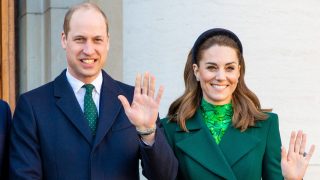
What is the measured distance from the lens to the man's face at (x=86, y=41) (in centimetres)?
422

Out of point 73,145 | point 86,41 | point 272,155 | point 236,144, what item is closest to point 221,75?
point 236,144

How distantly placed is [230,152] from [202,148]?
15 cm

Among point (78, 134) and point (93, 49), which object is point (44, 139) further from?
point (93, 49)

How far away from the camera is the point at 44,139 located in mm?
4160

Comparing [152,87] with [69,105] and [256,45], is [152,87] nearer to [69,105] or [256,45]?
[69,105]

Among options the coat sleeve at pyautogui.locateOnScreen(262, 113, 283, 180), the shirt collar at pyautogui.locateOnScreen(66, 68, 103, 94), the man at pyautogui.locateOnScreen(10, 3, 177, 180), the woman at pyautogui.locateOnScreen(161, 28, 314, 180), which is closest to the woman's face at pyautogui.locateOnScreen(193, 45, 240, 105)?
the woman at pyautogui.locateOnScreen(161, 28, 314, 180)

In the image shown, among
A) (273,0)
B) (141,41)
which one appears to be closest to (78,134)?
(141,41)

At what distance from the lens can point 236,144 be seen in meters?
4.43

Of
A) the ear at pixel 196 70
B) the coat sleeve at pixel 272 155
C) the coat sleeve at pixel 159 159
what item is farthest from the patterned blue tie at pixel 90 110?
the coat sleeve at pixel 272 155

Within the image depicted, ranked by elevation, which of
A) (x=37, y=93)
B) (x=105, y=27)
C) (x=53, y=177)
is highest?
(x=105, y=27)

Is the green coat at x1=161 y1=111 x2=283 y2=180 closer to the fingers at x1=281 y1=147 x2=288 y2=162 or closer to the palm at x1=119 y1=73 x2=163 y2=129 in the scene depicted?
the fingers at x1=281 y1=147 x2=288 y2=162

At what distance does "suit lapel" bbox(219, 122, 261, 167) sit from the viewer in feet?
14.5

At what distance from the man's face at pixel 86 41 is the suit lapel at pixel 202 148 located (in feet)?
2.00

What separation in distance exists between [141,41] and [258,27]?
85 centimetres
